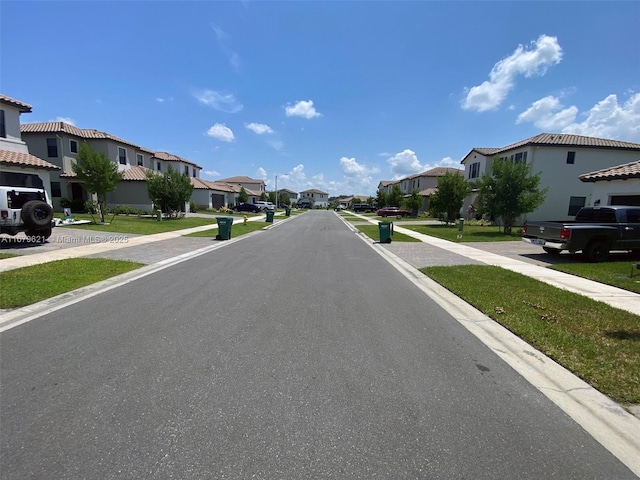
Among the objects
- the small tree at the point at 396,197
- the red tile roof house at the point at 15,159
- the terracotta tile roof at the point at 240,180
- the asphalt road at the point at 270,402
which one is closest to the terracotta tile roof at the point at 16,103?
the red tile roof house at the point at 15,159

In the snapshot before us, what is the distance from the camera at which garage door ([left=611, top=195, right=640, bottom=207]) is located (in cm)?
1456

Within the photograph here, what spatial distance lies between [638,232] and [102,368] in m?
15.3

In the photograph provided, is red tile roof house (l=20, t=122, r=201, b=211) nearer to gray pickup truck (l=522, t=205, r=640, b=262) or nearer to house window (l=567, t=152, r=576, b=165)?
gray pickup truck (l=522, t=205, r=640, b=262)

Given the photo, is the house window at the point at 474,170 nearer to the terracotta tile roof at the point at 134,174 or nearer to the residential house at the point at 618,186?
the residential house at the point at 618,186

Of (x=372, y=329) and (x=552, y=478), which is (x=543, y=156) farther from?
(x=552, y=478)

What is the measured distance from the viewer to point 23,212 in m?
12.1

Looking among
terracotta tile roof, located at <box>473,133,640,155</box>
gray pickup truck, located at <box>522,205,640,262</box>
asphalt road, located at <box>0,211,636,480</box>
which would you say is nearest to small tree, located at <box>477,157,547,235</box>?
terracotta tile roof, located at <box>473,133,640,155</box>

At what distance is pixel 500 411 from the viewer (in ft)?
10.00

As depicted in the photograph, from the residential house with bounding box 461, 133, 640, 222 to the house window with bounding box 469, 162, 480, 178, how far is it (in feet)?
28.0

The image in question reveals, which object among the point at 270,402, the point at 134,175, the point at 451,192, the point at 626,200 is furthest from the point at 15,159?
the point at 626,200

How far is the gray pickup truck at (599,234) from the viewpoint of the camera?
10664 millimetres

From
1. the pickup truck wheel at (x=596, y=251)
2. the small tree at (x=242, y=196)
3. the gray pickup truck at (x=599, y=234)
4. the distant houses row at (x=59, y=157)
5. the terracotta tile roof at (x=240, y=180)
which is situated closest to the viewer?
the gray pickup truck at (x=599, y=234)

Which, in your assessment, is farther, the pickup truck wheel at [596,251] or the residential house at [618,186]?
the residential house at [618,186]

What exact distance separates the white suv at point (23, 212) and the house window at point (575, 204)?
3587 cm
